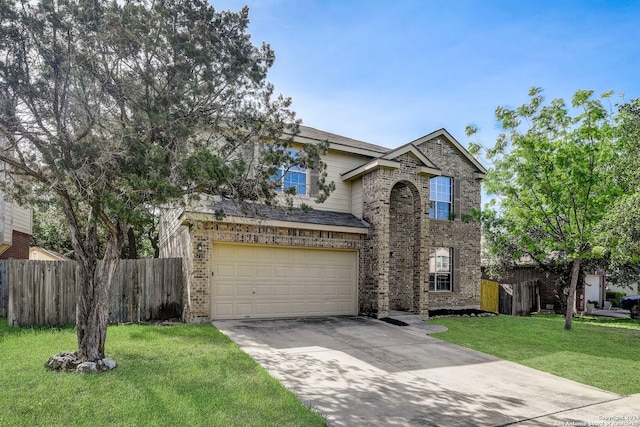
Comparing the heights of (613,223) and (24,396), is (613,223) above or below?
above

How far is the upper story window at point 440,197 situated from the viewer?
51.9 feet

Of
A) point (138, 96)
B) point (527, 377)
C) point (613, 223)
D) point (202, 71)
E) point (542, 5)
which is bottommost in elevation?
point (527, 377)

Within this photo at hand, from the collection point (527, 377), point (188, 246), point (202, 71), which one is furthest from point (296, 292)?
→ point (202, 71)

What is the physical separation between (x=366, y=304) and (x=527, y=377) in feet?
20.1

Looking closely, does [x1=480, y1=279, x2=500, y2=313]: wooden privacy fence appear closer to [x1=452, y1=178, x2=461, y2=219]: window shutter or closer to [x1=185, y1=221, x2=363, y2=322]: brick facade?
[x1=452, y1=178, x2=461, y2=219]: window shutter

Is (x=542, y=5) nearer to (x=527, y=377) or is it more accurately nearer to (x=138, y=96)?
(x=527, y=377)

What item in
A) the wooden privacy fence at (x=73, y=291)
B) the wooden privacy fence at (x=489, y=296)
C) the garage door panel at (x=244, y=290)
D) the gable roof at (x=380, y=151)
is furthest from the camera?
the wooden privacy fence at (x=489, y=296)

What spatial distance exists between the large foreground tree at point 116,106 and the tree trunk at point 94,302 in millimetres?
17

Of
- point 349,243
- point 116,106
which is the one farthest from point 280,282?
point 116,106

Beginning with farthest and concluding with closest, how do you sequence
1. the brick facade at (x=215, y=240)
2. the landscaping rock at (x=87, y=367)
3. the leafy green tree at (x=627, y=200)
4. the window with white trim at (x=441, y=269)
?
the window with white trim at (x=441, y=269), the brick facade at (x=215, y=240), the leafy green tree at (x=627, y=200), the landscaping rock at (x=87, y=367)

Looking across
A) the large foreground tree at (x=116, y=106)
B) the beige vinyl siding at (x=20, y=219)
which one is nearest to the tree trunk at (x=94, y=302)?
the large foreground tree at (x=116, y=106)

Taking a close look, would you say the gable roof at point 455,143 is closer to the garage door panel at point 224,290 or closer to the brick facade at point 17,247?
the garage door panel at point 224,290

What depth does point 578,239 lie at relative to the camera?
1227cm

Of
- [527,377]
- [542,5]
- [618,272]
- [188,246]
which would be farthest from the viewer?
[618,272]
